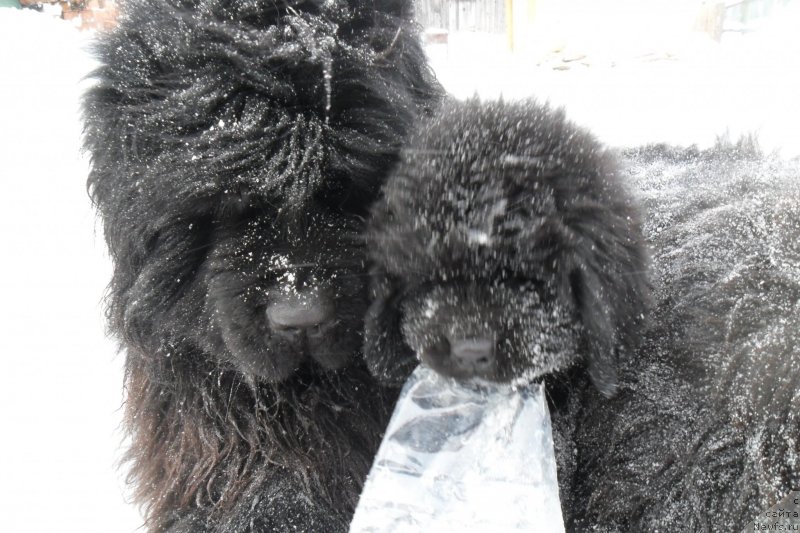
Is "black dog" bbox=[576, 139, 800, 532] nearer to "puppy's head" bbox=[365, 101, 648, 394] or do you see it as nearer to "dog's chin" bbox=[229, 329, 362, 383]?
"puppy's head" bbox=[365, 101, 648, 394]

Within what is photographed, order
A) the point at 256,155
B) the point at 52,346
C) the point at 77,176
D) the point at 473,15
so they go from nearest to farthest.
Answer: the point at 256,155
the point at 52,346
the point at 77,176
the point at 473,15

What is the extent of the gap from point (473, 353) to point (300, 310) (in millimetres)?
394

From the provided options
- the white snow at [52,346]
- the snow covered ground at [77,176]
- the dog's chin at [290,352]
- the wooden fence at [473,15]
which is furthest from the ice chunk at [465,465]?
the wooden fence at [473,15]

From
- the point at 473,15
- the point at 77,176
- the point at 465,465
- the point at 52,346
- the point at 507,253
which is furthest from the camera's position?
the point at 473,15

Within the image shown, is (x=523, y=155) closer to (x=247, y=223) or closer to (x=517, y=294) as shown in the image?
(x=517, y=294)

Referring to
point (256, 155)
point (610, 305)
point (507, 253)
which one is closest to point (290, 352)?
point (256, 155)

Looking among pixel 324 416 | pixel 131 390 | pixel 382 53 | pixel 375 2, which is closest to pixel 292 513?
pixel 324 416

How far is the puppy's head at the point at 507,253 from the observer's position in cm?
109

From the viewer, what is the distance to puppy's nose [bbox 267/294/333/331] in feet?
4.30

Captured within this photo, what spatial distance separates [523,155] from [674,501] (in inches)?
27.0

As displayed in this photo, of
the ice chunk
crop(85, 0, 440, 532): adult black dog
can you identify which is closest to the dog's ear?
the ice chunk

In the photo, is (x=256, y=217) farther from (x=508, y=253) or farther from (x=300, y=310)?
(x=508, y=253)

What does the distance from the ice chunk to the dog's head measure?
0.27 meters

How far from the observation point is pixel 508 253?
108 cm
